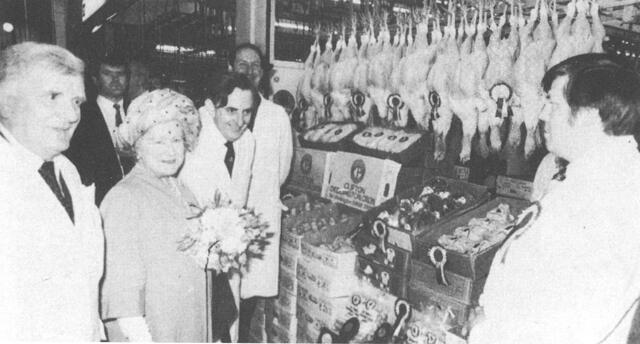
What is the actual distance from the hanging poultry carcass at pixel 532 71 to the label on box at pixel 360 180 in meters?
0.80

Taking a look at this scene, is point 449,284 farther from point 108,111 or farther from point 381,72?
point 108,111

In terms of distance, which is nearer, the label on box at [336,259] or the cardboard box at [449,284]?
the cardboard box at [449,284]

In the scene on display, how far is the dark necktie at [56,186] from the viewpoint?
1371 mm

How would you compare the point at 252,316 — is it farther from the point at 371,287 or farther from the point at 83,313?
the point at 83,313

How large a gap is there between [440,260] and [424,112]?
112 cm

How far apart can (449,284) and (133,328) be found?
4.59 feet

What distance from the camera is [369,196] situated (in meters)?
2.98

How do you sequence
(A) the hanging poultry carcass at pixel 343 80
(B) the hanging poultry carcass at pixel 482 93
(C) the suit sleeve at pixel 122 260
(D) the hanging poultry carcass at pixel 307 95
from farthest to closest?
(D) the hanging poultry carcass at pixel 307 95, (A) the hanging poultry carcass at pixel 343 80, (B) the hanging poultry carcass at pixel 482 93, (C) the suit sleeve at pixel 122 260

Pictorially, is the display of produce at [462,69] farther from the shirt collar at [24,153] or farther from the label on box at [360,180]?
the shirt collar at [24,153]

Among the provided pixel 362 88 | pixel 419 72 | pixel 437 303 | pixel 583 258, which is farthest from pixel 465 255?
pixel 362 88

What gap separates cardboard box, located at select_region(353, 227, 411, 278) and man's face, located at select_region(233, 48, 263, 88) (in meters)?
1.36

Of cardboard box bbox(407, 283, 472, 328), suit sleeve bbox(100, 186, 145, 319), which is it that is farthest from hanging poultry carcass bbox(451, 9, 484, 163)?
suit sleeve bbox(100, 186, 145, 319)

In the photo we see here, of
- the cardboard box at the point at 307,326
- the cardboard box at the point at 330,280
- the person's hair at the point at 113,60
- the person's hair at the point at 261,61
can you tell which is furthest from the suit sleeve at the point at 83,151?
the cardboard box at the point at 307,326

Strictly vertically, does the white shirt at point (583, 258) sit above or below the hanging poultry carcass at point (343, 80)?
below
